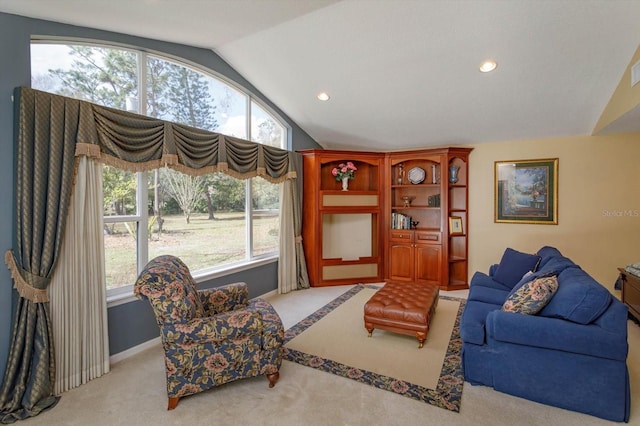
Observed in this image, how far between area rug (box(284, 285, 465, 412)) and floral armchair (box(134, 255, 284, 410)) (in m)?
0.59

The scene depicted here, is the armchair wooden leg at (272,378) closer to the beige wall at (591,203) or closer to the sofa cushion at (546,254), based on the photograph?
the sofa cushion at (546,254)

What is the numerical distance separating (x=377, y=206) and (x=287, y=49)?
115 inches

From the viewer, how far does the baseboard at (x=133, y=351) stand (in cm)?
277

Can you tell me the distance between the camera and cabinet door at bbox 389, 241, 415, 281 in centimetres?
522

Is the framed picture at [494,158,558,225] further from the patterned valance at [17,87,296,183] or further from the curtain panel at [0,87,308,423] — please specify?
the curtain panel at [0,87,308,423]

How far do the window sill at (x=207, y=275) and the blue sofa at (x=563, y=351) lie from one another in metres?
2.72

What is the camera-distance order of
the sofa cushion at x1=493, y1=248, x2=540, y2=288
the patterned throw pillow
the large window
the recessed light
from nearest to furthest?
the patterned throw pillow < the large window < the recessed light < the sofa cushion at x1=493, y1=248, x2=540, y2=288

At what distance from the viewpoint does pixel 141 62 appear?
313cm

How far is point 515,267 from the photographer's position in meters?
3.60

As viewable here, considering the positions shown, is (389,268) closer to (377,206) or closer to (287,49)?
(377,206)

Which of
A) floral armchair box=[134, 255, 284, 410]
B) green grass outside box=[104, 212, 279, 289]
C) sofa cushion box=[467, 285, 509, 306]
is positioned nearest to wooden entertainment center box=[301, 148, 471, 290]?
green grass outside box=[104, 212, 279, 289]

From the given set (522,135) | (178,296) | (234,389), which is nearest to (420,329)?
(234,389)

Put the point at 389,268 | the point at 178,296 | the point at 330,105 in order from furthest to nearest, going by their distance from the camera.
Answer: the point at 389,268, the point at 330,105, the point at 178,296

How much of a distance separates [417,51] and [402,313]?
271 centimetres
